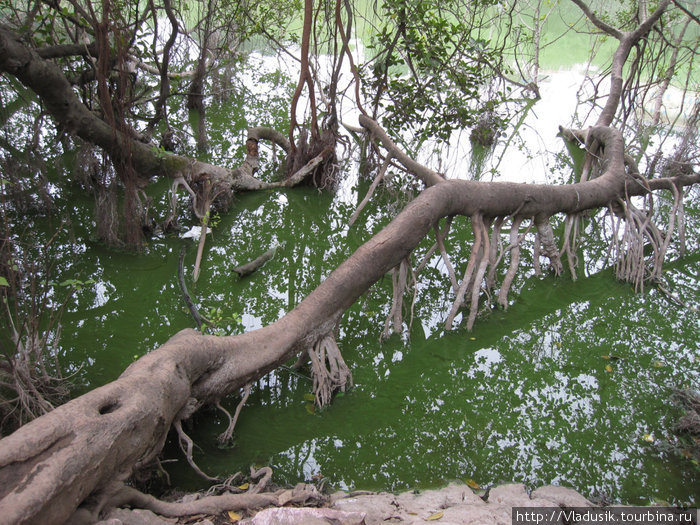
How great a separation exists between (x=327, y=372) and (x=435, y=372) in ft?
2.85

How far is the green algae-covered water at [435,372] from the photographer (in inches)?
114

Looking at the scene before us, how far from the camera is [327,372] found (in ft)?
10.7

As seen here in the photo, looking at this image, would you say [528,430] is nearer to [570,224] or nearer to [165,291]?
[570,224]

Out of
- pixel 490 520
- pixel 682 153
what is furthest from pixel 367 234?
pixel 682 153

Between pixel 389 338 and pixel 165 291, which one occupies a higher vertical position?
pixel 165 291

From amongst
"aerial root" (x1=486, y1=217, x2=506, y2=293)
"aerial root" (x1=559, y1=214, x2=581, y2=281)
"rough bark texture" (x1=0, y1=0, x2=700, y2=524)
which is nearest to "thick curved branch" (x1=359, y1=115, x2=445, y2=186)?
"rough bark texture" (x1=0, y1=0, x2=700, y2=524)

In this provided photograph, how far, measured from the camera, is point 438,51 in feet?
17.8

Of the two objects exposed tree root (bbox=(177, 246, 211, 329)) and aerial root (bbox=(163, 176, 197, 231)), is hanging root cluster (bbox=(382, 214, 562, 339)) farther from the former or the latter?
aerial root (bbox=(163, 176, 197, 231))

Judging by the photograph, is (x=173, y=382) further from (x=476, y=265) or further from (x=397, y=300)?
(x=476, y=265)

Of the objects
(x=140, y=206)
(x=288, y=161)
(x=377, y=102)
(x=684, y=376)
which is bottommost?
(x=684, y=376)

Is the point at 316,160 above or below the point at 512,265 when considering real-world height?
above

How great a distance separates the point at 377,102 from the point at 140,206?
9.80 feet

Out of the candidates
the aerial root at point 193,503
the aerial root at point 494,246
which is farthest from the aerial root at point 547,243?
the aerial root at point 193,503

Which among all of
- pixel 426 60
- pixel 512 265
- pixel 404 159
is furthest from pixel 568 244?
pixel 426 60
